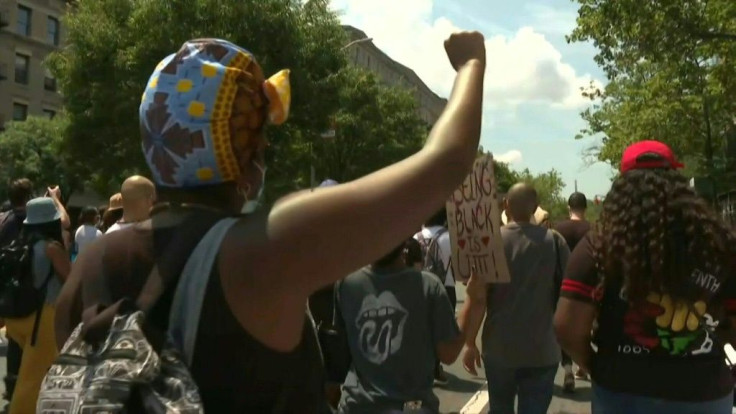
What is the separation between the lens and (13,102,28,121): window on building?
1858 inches

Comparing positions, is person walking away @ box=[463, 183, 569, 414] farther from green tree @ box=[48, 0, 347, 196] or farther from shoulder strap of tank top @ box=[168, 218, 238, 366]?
green tree @ box=[48, 0, 347, 196]

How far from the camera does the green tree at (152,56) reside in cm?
2164

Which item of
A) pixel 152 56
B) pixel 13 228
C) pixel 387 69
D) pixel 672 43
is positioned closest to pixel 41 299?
pixel 13 228

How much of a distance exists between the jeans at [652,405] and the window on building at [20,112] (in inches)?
1888

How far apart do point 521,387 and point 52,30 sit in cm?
A: 4812

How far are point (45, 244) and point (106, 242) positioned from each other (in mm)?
4646

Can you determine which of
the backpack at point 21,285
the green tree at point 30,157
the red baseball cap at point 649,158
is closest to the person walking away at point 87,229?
the backpack at point 21,285

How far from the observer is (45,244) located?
603cm

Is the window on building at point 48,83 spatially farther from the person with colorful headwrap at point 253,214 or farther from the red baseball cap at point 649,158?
the person with colorful headwrap at point 253,214

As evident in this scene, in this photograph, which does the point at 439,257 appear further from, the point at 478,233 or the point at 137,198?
the point at 478,233

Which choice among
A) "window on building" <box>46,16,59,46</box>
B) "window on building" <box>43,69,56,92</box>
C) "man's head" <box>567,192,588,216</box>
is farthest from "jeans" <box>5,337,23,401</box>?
"window on building" <box>46,16,59,46</box>

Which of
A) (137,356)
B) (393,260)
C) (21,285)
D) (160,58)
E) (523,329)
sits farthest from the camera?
(160,58)

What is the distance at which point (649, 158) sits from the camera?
3.43 m

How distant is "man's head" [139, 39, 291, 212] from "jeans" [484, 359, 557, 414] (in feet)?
13.2
